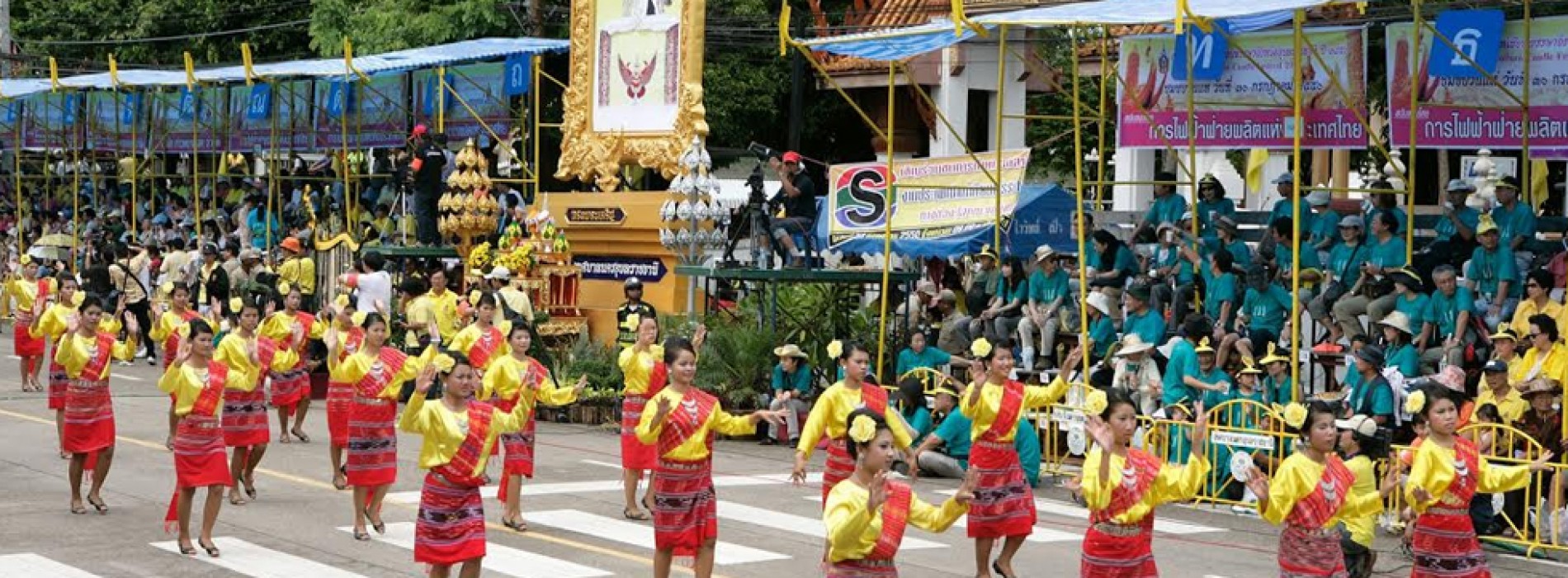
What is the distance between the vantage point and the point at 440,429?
36.7 ft

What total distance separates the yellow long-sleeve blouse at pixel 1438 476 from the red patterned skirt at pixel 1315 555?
0.72 metres

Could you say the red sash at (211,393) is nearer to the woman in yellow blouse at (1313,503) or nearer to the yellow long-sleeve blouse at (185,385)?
the yellow long-sleeve blouse at (185,385)

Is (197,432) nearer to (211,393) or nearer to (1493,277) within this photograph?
(211,393)

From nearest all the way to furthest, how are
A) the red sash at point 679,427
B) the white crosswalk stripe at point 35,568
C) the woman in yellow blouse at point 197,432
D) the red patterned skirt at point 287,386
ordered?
the red sash at point 679,427
the white crosswalk stripe at point 35,568
the woman in yellow blouse at point 197,432
the red patterned skirt at point 287,386

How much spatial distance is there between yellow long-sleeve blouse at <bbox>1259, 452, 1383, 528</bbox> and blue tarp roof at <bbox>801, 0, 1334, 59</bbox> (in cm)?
567

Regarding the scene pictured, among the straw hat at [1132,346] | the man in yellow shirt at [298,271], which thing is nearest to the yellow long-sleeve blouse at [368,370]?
the straw hat at [1132,346]

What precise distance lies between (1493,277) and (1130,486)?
26.9ft

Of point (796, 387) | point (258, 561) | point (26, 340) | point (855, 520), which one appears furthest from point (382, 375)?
point (26, 340)

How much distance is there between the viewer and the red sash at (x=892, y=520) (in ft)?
29.6

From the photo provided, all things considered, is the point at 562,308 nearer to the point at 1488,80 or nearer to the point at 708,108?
the point at 708,108

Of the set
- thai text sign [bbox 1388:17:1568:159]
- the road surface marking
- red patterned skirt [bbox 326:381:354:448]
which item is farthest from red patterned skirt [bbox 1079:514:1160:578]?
thai text sign [bbox 1388:17:1568:159]

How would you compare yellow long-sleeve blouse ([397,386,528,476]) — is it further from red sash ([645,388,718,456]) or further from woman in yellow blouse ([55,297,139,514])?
woman in yellow blouse ([55,297,139,514])

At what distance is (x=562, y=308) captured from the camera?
26.1m

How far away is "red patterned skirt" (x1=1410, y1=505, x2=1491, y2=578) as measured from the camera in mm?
10750
